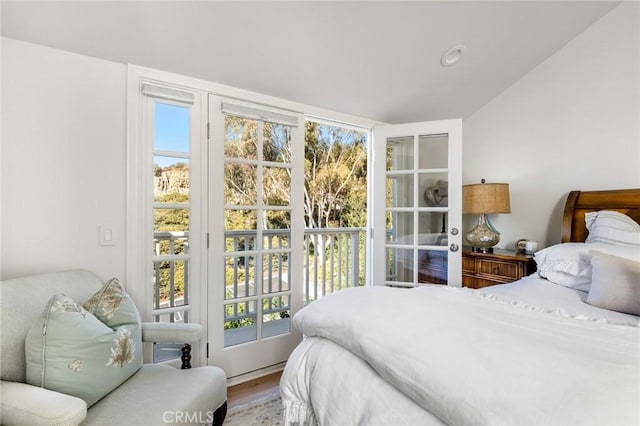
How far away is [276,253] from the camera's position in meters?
2.46

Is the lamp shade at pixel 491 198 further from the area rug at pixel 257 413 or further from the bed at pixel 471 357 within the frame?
the area rug at pixel 257 413

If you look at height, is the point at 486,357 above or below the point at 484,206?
below

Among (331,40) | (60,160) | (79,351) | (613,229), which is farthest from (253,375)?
(613,229)

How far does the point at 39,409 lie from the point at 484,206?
10.2 feet

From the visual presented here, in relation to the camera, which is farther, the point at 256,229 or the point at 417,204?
the point at 417,204

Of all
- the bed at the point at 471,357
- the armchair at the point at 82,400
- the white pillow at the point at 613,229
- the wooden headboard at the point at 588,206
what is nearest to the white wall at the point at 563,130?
the wooden headboard at the point at 588,206

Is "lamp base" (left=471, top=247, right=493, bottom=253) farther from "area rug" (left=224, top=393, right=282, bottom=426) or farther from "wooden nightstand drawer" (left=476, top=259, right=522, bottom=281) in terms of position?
"area rug" (left=224, top=393, right=282, bottom=426)

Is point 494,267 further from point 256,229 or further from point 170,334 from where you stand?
point 170,334

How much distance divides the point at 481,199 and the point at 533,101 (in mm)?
1116

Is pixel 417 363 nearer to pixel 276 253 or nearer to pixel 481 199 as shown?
pixel 276 253

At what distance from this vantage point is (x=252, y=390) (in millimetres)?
2117

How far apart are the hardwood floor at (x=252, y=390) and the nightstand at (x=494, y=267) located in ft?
6.39

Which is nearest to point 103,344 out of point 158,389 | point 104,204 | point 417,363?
point 158,389

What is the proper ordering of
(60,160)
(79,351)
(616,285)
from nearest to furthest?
(79,351) < (616,285) < (60,160)
